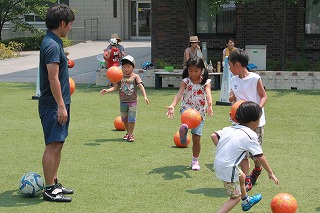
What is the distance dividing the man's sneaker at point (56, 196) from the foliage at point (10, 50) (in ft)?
82.9

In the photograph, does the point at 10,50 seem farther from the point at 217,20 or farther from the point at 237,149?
the point at 237,149

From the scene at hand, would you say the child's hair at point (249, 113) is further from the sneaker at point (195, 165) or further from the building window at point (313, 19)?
the building window at point (313, 19)

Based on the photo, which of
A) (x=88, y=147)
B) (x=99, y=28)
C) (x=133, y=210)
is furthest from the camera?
(x=99, y=28)

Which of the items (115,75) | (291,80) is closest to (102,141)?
(115,75)

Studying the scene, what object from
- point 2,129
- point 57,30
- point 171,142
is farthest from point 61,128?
point 2,129

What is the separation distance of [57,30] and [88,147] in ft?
12.2

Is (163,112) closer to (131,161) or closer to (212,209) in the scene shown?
(131,161)

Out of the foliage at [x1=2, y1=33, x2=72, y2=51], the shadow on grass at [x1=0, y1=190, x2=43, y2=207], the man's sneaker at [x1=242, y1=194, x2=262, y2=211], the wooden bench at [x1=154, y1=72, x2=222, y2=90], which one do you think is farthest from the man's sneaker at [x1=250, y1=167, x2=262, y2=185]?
the foliage at [x1=2, y1=33, x2=72, y2=51]

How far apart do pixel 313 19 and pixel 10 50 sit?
17.0 m

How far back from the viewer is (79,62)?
28891mm

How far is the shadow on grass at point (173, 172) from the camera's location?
327 inches

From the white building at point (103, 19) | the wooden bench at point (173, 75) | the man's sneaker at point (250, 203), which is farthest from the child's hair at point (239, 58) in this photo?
→ the white building at point (103, 19)

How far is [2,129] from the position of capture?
12055 millimetres

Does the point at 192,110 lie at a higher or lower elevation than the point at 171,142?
higher
